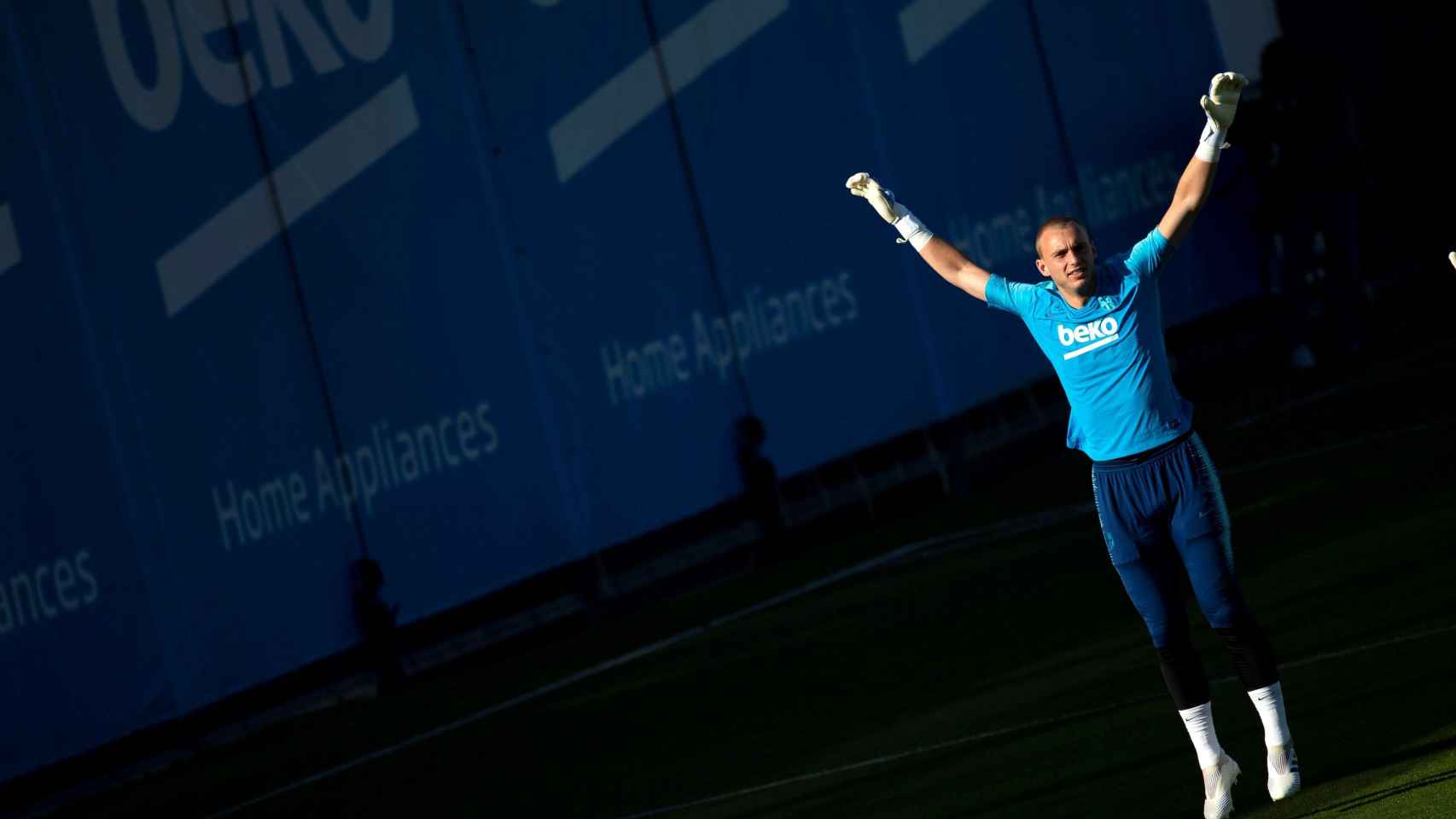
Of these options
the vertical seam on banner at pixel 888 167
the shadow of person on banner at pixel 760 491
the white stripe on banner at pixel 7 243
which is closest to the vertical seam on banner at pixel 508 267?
the shadow of person on banner at pixel 760 491

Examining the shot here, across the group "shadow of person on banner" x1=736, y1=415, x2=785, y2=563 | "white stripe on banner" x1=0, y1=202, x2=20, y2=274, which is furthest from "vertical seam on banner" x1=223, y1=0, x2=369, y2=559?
"shadow of person on banner" x1=736, y1=415, x2=785, y2=563

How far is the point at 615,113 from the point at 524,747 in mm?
5964

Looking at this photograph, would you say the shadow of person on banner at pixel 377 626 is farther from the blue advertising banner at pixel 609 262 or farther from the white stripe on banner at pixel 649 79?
the white stripe on banner at pixel 649 79

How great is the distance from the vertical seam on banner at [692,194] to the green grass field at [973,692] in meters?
1.48

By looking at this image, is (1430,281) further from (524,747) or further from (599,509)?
(524,747)

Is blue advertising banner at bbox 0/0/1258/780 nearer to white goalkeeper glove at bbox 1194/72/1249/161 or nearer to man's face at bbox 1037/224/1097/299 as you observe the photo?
man's face at bbox 1037/224/1097/299

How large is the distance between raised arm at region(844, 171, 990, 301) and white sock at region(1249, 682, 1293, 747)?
5.57 feet

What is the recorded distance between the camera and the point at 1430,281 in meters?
20.2

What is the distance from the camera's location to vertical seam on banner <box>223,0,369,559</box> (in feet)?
44.7

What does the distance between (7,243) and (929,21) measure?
326 inches

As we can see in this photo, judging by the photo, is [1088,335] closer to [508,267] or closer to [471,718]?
[471,718]

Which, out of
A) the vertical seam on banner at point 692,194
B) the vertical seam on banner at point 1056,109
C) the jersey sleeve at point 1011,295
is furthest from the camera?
the vertical seam on banner at point 1056,109

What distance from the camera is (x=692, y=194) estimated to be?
15906 mm

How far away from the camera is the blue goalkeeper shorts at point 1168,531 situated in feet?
22.5
